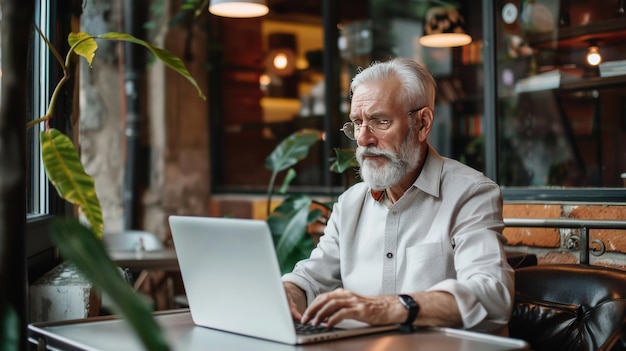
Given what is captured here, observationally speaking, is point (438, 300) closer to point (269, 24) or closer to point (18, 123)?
point (18, 123)

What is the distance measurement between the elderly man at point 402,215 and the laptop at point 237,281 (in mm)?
183

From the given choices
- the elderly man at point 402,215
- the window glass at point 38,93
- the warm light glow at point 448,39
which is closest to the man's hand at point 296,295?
the elderly man at point 402,215

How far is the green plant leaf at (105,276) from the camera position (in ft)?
2.89

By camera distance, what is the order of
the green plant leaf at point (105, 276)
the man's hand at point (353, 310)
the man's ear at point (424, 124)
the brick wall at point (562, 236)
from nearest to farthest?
the green plant leaf at point (105, 276)
the man's hand at point (353, 310)
the man's ear at point (424, 124)
the brick wall at point (562, 236)

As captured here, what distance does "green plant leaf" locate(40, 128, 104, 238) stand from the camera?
1737mm

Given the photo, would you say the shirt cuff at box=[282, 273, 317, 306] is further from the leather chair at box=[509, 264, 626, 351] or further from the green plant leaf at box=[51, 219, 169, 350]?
the green plant leaf at box=[51, 219, 169, 350]

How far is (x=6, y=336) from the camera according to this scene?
0.99 m

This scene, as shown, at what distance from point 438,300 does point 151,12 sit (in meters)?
4.51

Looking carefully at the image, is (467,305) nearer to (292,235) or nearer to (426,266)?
(426,266)

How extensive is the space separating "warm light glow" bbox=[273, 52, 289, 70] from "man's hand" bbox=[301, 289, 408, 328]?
17.1 ft

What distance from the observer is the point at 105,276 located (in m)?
0.93

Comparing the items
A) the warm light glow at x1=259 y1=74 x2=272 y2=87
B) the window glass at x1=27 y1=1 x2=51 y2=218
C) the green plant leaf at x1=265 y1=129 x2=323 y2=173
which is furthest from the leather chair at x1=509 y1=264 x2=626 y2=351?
the warm light glow at x1=259 y1=74 x2=272 y2=87

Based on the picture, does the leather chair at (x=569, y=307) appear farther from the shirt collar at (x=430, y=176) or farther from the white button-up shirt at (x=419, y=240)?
the shirt collar at (x=430, y=176)

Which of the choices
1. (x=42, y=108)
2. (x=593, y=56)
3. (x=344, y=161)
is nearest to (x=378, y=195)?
(x=344, y=161)
